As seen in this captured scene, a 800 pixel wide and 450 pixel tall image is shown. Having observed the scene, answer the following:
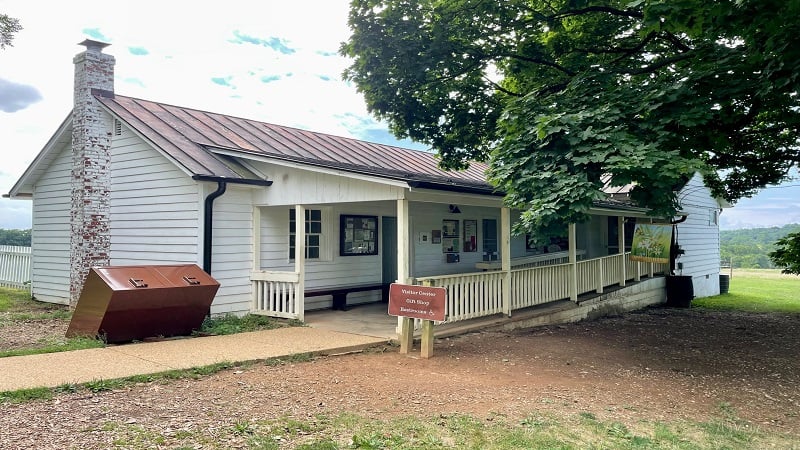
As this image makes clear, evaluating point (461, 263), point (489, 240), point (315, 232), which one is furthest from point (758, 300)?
point (315, 232)

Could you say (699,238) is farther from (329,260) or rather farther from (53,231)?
(53,231)

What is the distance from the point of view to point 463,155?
13656 millimetres

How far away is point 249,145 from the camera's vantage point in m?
12.1

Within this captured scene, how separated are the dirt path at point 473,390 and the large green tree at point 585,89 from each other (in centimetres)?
219

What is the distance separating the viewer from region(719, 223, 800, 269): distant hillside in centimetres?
5138

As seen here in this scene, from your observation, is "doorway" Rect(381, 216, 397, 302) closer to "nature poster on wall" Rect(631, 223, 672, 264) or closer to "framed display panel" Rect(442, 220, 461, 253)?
"framed display panel" Rect(442, 220, 461, 253)

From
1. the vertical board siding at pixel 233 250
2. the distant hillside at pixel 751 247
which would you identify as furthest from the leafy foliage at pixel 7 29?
the distant hillside at pixel 751 247

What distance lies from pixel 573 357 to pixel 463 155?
6.41m

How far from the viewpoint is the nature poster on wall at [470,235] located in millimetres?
15250

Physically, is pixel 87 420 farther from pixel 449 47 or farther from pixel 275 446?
pixel 449 47

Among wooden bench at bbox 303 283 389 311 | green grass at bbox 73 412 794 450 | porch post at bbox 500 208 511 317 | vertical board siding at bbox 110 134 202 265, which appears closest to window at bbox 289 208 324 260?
wooden bench at bbox 303 283 389 311

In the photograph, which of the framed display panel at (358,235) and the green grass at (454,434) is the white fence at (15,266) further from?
the green grass at (454,434)

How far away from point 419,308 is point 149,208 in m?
6.17

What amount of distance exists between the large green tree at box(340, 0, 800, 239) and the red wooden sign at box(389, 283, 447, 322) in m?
1.68
